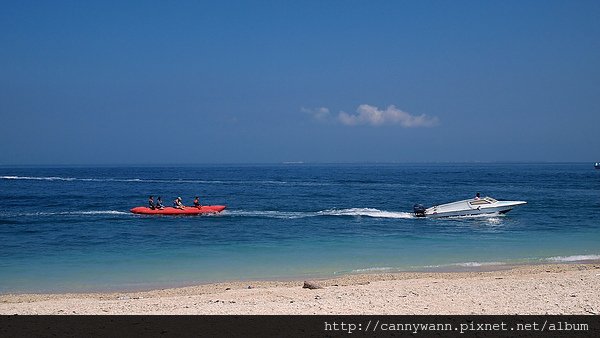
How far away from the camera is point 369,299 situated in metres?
10.1

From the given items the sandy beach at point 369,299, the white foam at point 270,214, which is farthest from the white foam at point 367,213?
the sandy beach at point 369,299

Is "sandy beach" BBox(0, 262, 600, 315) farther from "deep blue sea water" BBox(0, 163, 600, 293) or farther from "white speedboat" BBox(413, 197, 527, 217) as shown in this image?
"white speedboat" BBox(413, 197, 527, 217)

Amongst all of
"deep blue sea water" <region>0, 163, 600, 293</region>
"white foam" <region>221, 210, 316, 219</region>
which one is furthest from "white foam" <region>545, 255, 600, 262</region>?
"white foam" <region>221, 210, 316, 219</region>

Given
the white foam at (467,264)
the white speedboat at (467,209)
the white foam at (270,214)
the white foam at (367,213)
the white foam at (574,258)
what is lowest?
the white foam at (270,214)

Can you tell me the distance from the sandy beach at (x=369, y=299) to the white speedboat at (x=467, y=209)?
61.2 feet

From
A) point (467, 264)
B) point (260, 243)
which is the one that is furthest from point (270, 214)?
point (467, 264)

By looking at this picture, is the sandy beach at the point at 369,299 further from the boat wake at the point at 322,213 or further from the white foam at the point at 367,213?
the white foam at the point at 367,213

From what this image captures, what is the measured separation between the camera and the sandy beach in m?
A: 9.20

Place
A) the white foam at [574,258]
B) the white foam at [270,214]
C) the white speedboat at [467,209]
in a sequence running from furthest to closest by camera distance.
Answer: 1. the white foam at [270,214]
2. the white speedboat at [467,209]
3. the white foam at [574,258]

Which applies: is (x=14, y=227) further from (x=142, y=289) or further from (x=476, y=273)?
(x=476, y=273)

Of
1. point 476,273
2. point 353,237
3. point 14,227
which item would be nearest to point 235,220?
point 353,237

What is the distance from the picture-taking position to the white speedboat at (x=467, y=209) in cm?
3197
